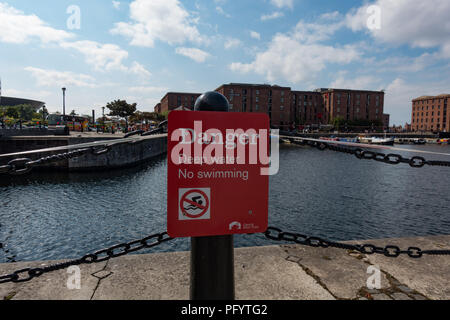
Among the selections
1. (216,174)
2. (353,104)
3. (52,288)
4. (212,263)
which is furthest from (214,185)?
(353,104)

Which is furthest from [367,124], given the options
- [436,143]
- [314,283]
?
[314,283]

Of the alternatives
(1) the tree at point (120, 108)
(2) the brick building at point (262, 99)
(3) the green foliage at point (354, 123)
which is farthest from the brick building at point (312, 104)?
(1) the tree at point (120, 108)

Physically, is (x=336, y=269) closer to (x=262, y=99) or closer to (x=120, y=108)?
(x=120, y=108)

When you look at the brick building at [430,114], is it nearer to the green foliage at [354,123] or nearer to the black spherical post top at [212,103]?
the green foliage at [354,123]

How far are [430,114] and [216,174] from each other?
143954 millimetres

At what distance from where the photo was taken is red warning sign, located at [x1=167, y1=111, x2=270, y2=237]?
1346 millimetres

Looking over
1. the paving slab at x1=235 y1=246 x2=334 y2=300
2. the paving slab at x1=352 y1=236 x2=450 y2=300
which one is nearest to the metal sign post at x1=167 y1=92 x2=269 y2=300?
the paving slab at x1=235 y1=246 x2=334 y2=300

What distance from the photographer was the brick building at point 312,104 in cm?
9206

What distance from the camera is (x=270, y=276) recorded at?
9.34 feet

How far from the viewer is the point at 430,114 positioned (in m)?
112

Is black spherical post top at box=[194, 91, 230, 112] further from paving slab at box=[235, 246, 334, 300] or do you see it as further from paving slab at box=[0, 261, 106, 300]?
paving slab at box=[0, 261, 106, 300]

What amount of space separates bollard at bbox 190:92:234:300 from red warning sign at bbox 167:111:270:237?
99mm

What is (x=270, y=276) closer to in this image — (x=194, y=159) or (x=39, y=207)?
(x=194, y=159)

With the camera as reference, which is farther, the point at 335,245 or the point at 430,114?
the point at 430,114
